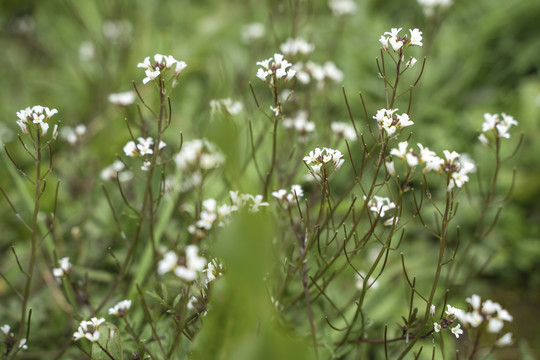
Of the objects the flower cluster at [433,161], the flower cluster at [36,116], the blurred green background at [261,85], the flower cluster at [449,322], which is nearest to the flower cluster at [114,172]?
the blurred green background at [261,85]

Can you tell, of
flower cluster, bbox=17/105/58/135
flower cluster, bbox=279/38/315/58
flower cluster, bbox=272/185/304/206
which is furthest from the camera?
flower cluster, bbox=279/38/315/58

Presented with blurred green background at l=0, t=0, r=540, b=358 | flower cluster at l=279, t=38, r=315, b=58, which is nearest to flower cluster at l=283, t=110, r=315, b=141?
flower cluster at l=279, t=38, r=315, b=58

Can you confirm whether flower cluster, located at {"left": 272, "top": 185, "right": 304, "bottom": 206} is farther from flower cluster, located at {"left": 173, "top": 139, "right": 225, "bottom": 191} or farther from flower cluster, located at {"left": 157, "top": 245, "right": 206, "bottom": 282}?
flower cluster, located at {"left": 157, "top": 245, "right": 206, "bottom": 282}

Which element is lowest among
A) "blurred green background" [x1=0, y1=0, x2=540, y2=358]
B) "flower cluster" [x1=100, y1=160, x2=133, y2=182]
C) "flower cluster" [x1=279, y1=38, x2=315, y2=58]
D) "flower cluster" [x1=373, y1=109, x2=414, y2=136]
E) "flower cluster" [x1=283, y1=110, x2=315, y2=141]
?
"flower cluster" [x1=373, y1=109, x2=414, y2=136]

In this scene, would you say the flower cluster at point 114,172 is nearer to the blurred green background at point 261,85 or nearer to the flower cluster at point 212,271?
the blurred green background at point 261,85

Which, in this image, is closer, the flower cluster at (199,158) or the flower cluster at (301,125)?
the flower cluster at (199,158)

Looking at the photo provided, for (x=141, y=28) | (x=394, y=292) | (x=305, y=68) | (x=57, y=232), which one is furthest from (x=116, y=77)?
(x=394, y=292)

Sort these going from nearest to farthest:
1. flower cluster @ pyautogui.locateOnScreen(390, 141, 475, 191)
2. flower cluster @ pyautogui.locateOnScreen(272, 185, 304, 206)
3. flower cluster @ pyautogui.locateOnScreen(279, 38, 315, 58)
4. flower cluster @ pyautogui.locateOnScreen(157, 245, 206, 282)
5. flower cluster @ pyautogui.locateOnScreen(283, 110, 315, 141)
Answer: flower cluster @ pyautogui.locateOnScreen(157, 245, 206, 282) < flower cluster @ pyautogui.locateOnScreen(390, 141, 475, 191) < flower cluster @ pyautogui.locateOnScreen(272, 185, 304, 206) < flower cluster @ pyautogui.locateOnScreen(283, 110, 315, 141) < flower cluster @ pyautogui.locateOnScreen(279, 38, 315, 58)

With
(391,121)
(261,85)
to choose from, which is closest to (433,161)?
(391,121)
